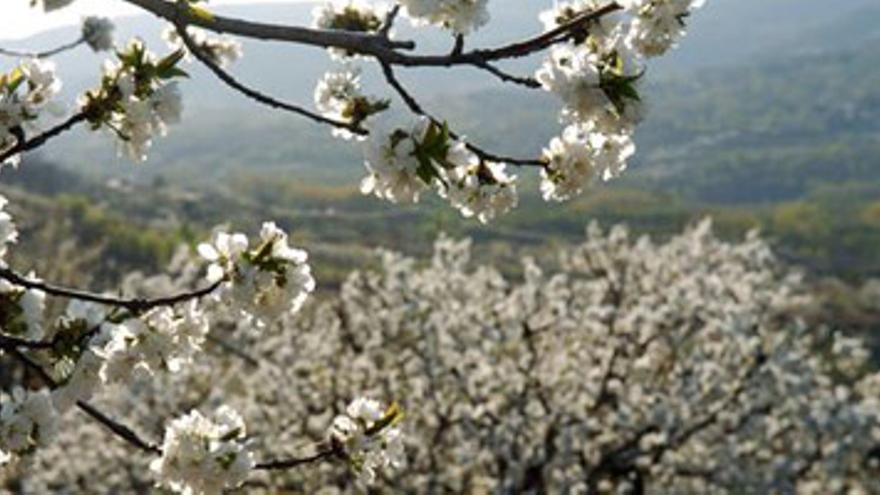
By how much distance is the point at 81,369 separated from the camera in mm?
3609

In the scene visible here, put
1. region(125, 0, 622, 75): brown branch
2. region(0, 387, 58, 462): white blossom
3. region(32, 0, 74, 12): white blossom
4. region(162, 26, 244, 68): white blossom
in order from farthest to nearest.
Answer: region(162, 26, 244, 68): white blossom → region(0, 387, 58, 462): white blossom → region(32, 0, 74, 12): white blossom → region(125, 0, 622, 75): brown branch

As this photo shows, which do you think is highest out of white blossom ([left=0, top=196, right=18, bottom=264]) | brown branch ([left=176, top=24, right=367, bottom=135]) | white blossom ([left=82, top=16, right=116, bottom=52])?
white blossom ([left=82, top=16, right=116, bottom=52])

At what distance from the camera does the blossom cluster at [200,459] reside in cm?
365

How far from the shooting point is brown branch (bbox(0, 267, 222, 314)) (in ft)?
11.2

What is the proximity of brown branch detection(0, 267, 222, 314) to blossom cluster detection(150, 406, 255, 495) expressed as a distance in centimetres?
37

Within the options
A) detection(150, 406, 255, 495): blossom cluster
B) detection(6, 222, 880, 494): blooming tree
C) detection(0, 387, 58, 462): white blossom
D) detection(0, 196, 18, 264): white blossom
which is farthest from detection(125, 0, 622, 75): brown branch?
detection(6, 222, 880, 494): blooming tree

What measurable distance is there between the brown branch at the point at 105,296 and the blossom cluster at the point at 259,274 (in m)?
0.05

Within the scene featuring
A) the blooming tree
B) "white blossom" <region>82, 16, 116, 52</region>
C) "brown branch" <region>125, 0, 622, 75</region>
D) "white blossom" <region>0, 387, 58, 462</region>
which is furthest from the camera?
the blooming tree

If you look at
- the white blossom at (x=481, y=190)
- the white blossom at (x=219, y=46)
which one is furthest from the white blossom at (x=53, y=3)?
the white blossom at (x=219, y=46)

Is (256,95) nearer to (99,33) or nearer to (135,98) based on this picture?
(135,98)

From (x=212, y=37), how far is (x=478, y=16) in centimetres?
221

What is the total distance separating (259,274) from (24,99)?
932 mm

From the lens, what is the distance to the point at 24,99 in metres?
3.80

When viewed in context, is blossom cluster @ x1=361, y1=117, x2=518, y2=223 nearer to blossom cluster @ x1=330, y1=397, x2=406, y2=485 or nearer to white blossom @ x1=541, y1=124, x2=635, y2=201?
white blossom @ x1=541, y1=124, x2=635, y2=201
